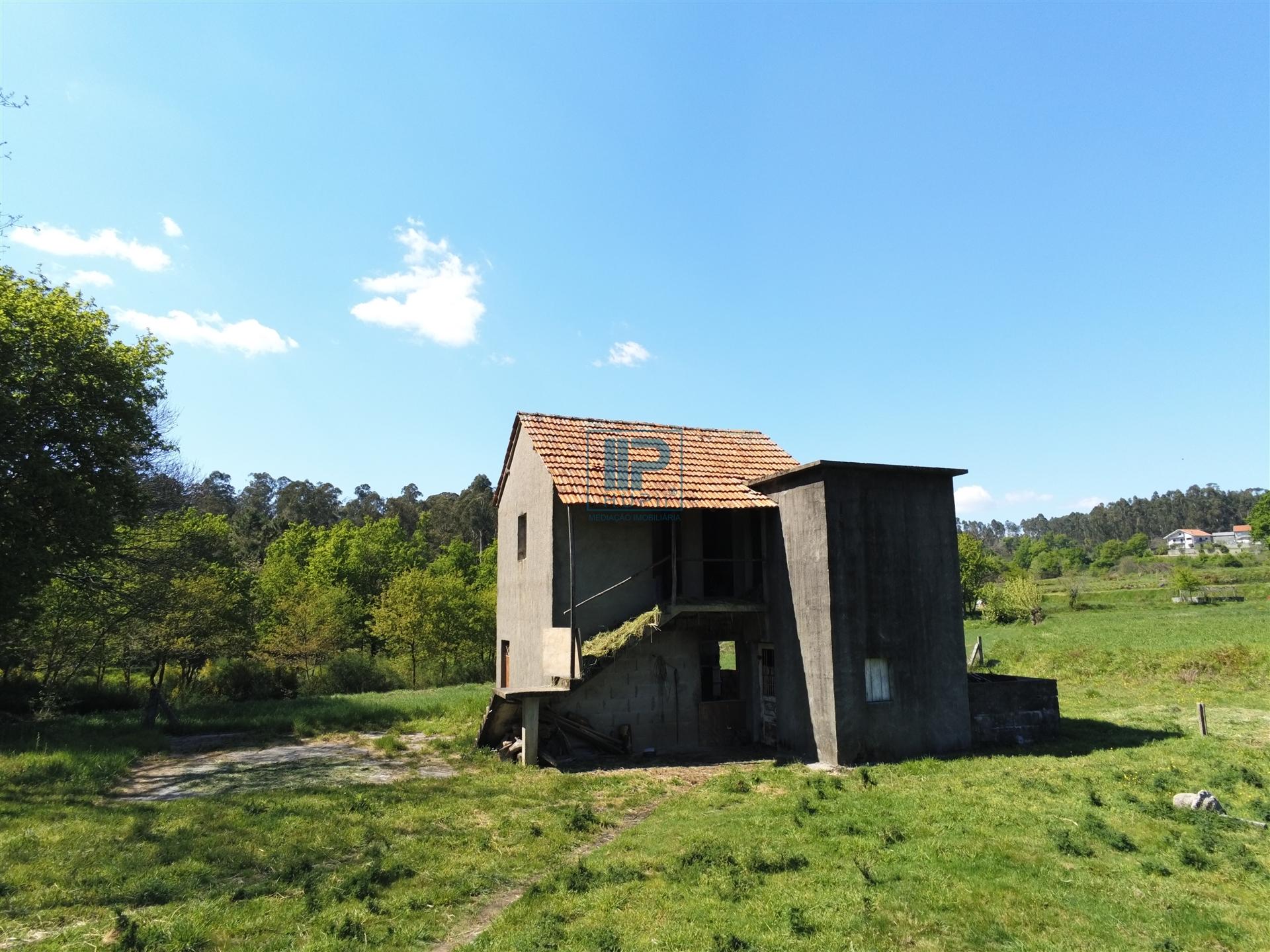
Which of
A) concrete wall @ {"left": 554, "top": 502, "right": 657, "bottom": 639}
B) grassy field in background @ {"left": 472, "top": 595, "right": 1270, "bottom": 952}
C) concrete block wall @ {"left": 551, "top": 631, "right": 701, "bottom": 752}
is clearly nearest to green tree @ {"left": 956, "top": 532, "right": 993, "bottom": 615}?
concrete block wall @ {"left": 551, "top": 631, "right": 701, "bottom": 752}

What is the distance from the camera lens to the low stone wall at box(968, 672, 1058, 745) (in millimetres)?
16109

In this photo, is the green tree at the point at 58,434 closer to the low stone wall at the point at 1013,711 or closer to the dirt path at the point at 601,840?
the dirt path at the point at 601,840

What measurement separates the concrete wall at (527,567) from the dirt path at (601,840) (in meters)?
3.99

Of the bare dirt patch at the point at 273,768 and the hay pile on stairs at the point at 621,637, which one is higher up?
the hay pile on stairs at the point at 621,637

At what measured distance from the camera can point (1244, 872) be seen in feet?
26.2

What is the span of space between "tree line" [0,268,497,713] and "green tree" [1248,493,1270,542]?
116m

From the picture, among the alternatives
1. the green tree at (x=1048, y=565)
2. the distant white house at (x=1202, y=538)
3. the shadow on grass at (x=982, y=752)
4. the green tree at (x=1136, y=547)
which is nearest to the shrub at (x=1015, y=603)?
the shadow on grass at (x=982, y=752)

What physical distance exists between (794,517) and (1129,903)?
9810mm

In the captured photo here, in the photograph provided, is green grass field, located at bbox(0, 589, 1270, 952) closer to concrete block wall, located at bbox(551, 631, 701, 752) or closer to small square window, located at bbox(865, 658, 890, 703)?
small square window, located at bbox(865, 658, 890, 703)

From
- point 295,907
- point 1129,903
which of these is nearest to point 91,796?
point 295,907

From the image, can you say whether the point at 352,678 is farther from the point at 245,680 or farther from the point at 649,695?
the point at 649,695

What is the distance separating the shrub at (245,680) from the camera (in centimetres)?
3338

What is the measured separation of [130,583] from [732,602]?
1978 cm

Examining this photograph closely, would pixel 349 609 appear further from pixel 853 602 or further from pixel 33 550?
pixel 853 602
